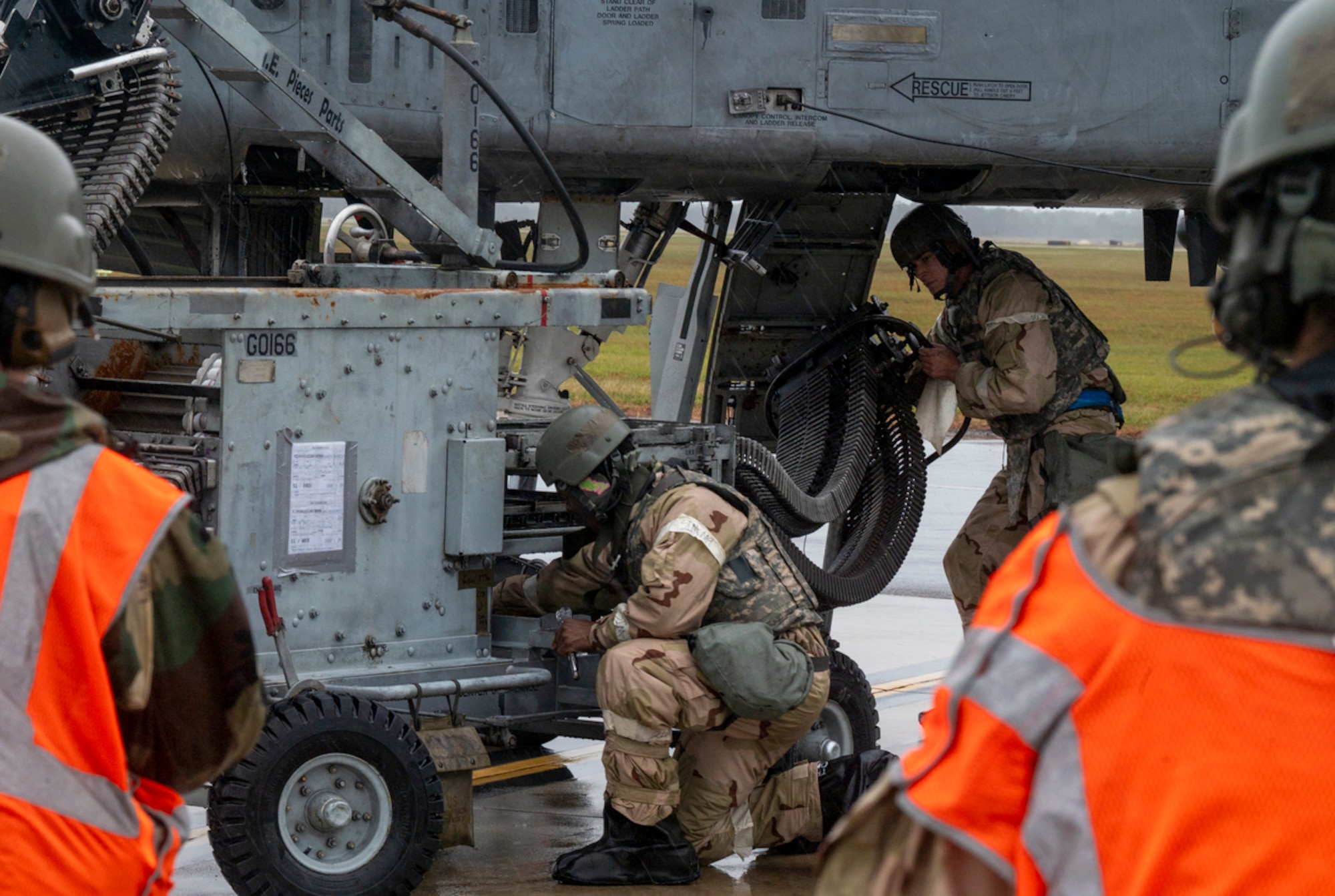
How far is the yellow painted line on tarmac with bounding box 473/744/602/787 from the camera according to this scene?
6430 millimetres

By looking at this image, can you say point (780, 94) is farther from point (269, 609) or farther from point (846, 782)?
point (269, 609)

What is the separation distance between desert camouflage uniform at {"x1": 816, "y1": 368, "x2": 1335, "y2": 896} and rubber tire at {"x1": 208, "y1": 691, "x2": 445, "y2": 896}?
3.30m

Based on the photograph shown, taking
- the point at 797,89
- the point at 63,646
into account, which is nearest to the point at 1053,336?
the point at 797,89

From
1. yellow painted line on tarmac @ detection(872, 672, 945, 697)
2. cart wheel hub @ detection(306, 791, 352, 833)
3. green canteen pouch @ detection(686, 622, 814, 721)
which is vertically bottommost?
yellow painted line on tarmac @ detection(872, 672, 945, 697)

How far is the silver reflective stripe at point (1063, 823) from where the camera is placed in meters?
1.44

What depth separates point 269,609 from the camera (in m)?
4.65

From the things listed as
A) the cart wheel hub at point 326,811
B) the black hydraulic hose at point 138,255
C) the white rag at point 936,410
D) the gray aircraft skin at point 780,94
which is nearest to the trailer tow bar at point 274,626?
Result: the cart wheel hub at point 326,811

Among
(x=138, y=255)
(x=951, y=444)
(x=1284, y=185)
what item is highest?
(x=1284, y=185)

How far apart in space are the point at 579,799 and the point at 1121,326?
3778 cm

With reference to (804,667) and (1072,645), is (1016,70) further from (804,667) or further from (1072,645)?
(1072,645)

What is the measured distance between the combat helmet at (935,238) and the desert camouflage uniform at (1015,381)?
0.36ft

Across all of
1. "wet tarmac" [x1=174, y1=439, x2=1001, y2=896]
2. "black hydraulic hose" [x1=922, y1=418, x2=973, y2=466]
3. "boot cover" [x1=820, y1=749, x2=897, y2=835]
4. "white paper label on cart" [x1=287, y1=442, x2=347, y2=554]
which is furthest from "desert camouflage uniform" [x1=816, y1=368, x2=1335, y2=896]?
"black hydraulic hose" [x1=922, y1=418, x2=973, y2=466]

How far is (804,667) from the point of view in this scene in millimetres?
5031

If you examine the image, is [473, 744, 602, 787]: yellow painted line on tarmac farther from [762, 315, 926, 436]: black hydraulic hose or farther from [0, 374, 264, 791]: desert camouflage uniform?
[0, 374, 264, 791]: desert camouflage uniform
